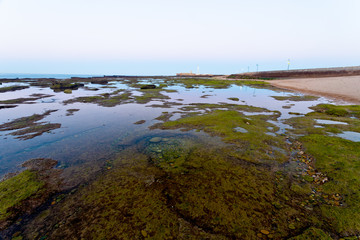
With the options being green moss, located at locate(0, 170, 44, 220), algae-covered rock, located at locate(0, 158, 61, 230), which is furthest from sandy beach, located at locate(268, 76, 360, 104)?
green moss, located at locate(0, 170, 44, 220)

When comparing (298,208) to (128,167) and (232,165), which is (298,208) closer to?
(232,165)

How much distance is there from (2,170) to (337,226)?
18541mm

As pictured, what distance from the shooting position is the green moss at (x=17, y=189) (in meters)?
7.25

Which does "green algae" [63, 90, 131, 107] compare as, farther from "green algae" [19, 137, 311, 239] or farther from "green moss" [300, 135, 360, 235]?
"green moss" [300, 135, 360, 235]

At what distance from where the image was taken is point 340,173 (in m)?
9.00

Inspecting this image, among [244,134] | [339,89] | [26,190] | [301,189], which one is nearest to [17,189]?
[26,190]

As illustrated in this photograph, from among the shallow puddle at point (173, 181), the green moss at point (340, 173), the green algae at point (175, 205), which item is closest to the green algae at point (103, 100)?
the shallow puddle at point (173, 181)

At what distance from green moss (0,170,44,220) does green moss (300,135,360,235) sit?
552 inches

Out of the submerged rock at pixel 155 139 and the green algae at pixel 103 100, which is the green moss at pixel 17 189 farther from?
the green algae at pixel 103 100

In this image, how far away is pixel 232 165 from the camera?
1054cm

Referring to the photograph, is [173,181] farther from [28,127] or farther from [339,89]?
[339,89]

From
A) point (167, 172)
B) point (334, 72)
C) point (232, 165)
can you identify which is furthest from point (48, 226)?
point (334, 72)

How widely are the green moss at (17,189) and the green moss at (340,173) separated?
14026mm

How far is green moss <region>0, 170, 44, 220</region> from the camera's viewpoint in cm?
725
